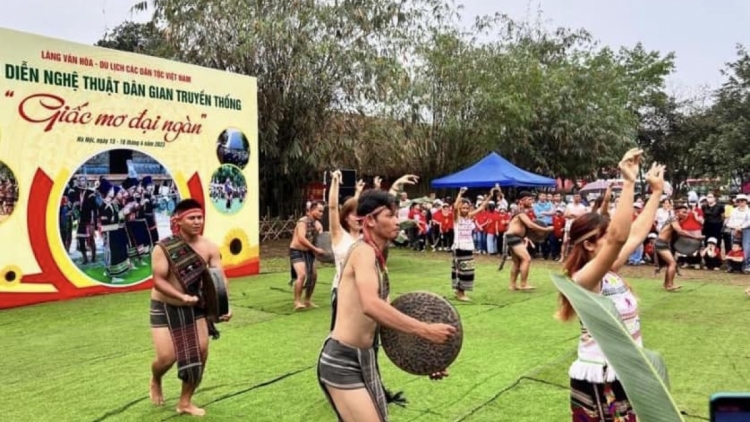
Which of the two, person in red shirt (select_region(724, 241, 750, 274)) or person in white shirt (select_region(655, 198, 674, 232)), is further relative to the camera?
person in white shirt (select_region(655, 198, 674, 232))

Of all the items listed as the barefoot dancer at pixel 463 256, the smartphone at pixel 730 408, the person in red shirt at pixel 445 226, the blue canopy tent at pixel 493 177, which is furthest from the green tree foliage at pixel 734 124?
the smartphone at pixel 730 408

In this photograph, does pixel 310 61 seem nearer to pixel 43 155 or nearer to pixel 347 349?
pixel 43 155

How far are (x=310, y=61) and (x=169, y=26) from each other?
3.76 meters

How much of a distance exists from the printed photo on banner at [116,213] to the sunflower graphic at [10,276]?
83cm

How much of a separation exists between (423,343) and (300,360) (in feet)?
12.1

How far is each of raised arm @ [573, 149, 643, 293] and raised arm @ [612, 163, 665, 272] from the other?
279mm

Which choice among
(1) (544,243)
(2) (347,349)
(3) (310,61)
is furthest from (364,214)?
(3) (310,61)

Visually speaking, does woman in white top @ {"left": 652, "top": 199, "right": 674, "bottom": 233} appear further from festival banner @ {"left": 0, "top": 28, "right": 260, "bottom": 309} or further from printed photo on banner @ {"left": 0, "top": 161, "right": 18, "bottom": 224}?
printed photo on banner @ {"left": 0, "top": 161, "right": 18, "bottom": 224}

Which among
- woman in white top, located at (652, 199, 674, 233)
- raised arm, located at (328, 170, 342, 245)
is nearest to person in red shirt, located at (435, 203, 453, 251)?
woman in white top, located at (652, 199, 674, 233)

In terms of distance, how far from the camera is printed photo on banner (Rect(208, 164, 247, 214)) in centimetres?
1252

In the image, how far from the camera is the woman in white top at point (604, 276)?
105 inches

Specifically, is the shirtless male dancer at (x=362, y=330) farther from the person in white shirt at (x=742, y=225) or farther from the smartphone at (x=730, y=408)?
the person in white shirt at (x=742, y=225)

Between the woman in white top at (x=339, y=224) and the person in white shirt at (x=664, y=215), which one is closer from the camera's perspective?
the woman in white top at (x=339, y=224)

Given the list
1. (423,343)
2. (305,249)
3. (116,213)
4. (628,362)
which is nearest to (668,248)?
(305,249)
